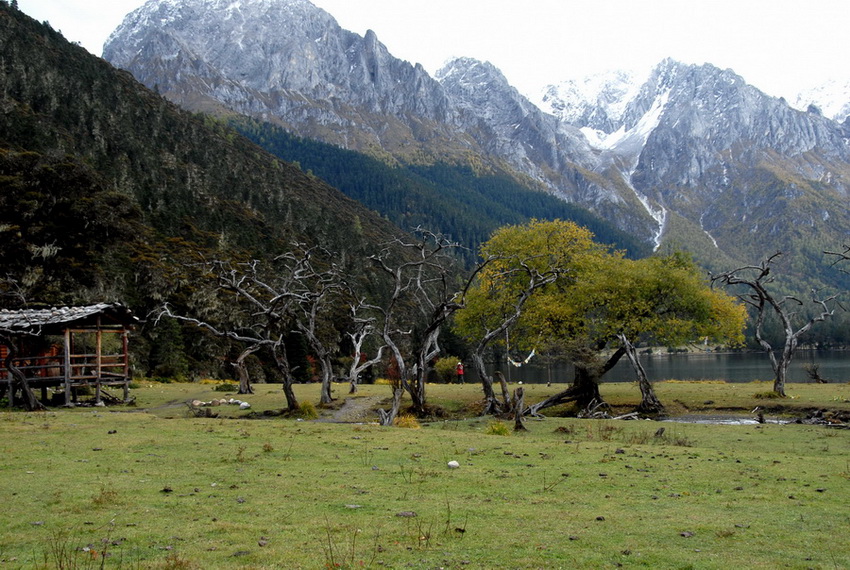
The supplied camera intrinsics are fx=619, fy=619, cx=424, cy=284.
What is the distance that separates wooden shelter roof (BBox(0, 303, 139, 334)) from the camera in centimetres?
2798

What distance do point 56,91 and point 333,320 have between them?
217 ft

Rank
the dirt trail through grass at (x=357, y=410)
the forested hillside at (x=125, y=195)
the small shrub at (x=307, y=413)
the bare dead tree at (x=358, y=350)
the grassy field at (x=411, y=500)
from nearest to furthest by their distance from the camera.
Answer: the grassy field at (x=411, y=500), the small shrub at (x=307, y=413), the dirt trail through grass at (x=357, y=410), the bare dead tree at (x=358, y=350), the forested hillside at (x=125, y=195)

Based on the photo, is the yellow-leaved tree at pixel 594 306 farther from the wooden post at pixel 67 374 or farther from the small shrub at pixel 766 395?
the wooden post at pixel 67 374

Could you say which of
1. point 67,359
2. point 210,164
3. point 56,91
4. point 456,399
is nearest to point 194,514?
point 67,359

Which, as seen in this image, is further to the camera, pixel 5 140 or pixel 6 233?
pixel 5 140

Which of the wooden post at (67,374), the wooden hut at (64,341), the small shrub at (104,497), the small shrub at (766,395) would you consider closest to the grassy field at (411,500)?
the small shrub at (104,497)

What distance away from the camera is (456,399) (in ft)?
122

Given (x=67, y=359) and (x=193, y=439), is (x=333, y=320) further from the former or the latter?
(x=193, y=439)

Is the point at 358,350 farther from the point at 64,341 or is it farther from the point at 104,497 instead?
the point at 104,497

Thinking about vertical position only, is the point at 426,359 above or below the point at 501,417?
above

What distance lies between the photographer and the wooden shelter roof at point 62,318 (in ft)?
91.8

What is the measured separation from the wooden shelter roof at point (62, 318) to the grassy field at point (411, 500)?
1086cm

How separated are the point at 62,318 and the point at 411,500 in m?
26.2

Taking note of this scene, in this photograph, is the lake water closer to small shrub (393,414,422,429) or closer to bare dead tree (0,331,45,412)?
small shrub (393,414,422,429)
